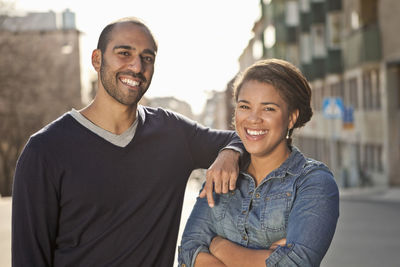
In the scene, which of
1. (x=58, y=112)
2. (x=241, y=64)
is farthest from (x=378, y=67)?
(x=241, y=64)

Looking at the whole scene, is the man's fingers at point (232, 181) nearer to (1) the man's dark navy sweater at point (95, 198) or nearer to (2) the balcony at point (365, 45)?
(1) the man's dark navy sweater at point (95, 198)

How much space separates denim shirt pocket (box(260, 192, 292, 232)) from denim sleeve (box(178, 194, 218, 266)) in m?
0.34

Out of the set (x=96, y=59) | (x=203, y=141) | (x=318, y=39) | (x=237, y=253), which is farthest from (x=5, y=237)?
(x=318, y=39)

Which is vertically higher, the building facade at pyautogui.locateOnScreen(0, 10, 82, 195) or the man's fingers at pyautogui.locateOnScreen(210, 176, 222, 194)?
the building facade at pyautogui.locateOnScreen(0, 10, 82, 195)

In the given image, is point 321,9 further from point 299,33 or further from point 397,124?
point 397,124

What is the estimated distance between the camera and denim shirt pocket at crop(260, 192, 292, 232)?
3.38 m

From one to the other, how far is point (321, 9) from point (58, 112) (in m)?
21.9

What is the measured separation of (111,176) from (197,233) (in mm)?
523

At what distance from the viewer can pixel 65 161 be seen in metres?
3.52

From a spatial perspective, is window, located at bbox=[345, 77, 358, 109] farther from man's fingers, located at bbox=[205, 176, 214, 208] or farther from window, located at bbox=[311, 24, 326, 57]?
man's fingers, located at bbox=[205, 176, 214, 208]

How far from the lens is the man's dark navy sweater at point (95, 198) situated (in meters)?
3.42

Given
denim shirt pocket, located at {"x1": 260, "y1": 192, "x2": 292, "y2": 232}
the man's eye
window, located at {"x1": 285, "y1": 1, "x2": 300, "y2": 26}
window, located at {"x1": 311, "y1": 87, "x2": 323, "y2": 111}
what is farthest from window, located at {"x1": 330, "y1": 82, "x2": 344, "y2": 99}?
denim shirt pocket, located at {"x1": 260, "y1": 192, "x2": 292, "y2": 232}

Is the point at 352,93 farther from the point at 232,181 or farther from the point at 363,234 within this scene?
the point at 232,181

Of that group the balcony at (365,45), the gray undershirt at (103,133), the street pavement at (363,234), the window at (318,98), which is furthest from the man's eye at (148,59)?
the window at (318,98)
